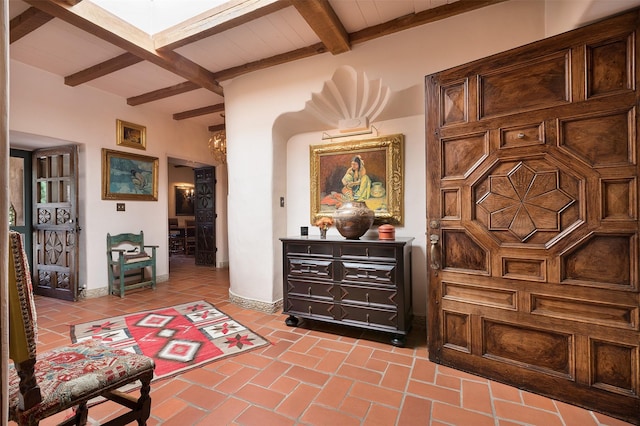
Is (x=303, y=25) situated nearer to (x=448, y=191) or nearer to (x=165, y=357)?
(x=448, y=191)

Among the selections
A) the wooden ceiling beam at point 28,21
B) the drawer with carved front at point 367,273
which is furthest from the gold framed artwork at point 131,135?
the drawer with carved front at point 367,273

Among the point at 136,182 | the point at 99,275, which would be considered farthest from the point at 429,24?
the point at 99,275

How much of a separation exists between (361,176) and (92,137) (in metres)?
3.98

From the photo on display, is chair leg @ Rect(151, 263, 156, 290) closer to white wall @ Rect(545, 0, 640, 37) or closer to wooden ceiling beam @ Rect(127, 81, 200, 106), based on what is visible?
wooden ceiling beam @ Rect(127, 81, 200, 106)

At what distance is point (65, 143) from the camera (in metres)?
4.04

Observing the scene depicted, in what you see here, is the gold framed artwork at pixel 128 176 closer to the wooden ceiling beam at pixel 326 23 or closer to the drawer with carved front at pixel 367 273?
the wooden ceiling beam at pixel 326 23

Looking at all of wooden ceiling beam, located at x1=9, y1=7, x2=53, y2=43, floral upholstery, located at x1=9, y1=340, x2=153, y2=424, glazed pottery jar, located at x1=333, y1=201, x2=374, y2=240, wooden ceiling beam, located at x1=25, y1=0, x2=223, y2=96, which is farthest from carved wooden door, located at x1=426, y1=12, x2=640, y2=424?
wooden ceiling beam, located at x1=9, y1=7, x2=53, y2=43

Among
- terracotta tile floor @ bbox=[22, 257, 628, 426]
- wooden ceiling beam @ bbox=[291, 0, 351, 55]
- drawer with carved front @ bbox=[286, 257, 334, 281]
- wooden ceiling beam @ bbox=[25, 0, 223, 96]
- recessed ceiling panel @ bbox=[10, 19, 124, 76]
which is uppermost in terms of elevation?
recessed ceiling panel @ bbox=[10, 19, 124, 76]

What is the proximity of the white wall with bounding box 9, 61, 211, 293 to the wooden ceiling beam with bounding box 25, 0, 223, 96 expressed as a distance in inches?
65.1

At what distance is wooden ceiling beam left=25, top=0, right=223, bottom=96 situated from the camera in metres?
2.38

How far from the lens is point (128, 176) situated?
14.8 feet

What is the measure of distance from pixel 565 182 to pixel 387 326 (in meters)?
1.77

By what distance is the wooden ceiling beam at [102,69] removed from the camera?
331cm

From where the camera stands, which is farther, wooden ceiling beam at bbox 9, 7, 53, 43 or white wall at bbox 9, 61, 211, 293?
white wall at bbox 9, 61, 211, 293
